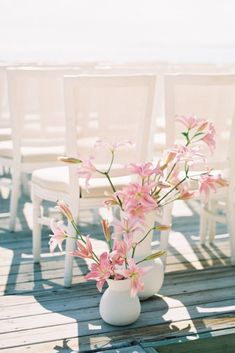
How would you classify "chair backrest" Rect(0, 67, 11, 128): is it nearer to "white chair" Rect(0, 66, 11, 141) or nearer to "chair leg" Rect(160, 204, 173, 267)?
"white chair" Rect(0, 66, 11, 141)

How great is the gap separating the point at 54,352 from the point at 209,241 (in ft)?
4.85

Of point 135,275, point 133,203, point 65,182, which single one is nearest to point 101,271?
point 135,275

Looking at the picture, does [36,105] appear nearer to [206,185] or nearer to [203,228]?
[203,228]

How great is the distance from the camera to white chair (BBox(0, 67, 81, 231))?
3.29 meters

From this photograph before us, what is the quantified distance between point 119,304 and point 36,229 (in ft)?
2.75

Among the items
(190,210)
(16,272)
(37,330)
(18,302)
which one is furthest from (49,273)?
(190,210)

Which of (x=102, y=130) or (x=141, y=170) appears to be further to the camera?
(x=102, y=130)

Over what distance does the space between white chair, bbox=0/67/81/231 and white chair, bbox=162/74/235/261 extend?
0.84 m

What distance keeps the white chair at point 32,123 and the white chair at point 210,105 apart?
838 millimetres

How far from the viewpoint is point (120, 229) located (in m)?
2.12

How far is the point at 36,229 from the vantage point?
2992 mm

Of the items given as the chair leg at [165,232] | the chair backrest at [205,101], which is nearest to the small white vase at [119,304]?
the chair leg at [165,232]

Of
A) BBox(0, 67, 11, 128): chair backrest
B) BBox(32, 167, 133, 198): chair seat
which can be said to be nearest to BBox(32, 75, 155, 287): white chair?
BBox(32, 167, 133, 198): chair seat

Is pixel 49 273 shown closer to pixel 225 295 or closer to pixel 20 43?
pixel 225 295
